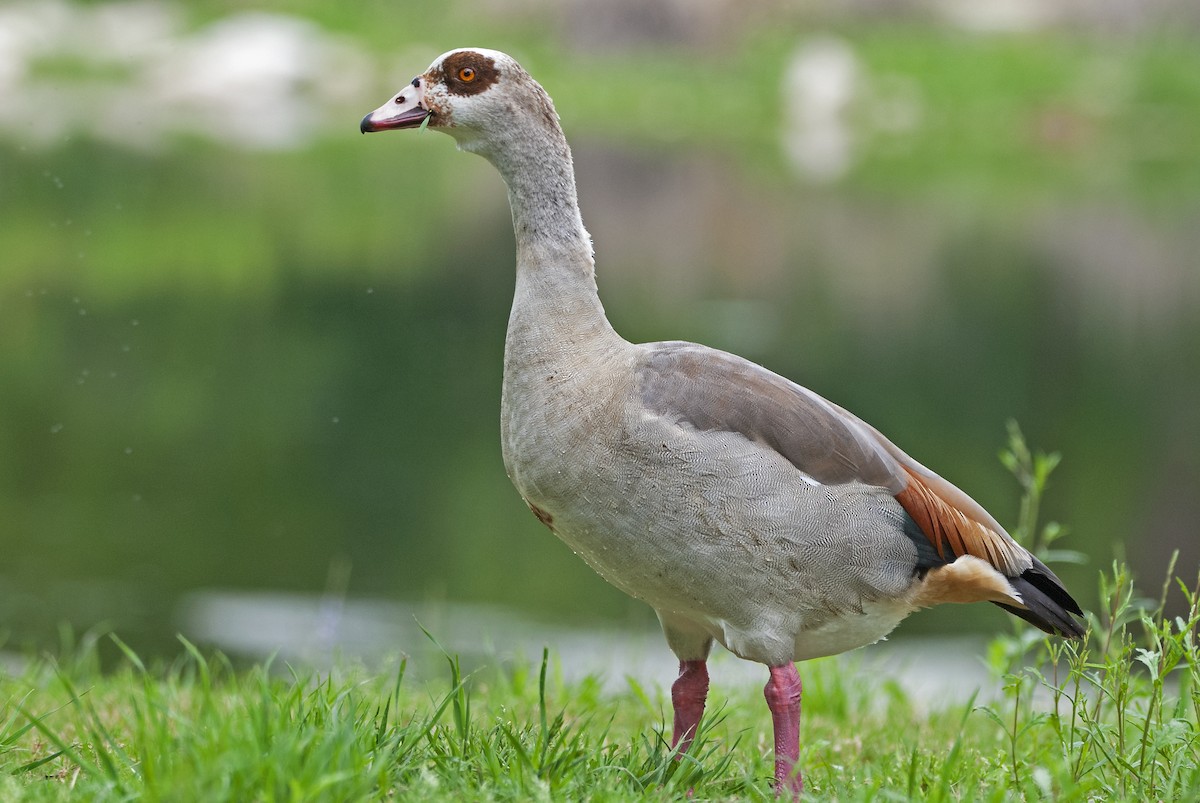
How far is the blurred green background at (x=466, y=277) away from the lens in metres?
11.3

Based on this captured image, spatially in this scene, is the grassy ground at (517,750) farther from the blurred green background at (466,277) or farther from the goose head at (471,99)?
the blurred green background at (466,277)

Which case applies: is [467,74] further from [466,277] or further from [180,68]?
[180,68]

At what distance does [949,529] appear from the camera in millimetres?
4199

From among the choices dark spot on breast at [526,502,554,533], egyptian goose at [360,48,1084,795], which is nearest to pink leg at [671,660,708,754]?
egyptian goose at [360,48,1084,795]

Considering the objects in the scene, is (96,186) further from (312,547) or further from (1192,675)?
(1192,675)

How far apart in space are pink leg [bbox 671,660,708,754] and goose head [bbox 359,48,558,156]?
158 centimetres

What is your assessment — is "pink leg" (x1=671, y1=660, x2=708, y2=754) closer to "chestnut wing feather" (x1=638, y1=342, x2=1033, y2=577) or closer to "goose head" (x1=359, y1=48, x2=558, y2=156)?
"chestnut wing feather" (x1=638, y1=342, x2=1033, y2=577)

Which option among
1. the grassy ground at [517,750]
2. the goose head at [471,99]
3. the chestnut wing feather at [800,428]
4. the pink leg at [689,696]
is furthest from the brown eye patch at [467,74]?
the pink leg at [689,696]

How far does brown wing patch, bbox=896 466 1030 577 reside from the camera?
418cm

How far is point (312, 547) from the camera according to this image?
10.9 m

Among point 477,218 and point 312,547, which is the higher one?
point 477,218

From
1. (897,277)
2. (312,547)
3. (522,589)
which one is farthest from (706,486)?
(897,277)

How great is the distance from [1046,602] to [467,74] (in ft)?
7.16

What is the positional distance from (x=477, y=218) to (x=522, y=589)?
14449 millimetres
